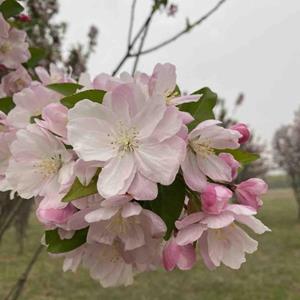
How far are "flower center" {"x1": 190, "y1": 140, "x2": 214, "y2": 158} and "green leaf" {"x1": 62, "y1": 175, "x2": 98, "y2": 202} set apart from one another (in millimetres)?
162

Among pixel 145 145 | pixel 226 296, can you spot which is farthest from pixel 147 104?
pixel 226 296

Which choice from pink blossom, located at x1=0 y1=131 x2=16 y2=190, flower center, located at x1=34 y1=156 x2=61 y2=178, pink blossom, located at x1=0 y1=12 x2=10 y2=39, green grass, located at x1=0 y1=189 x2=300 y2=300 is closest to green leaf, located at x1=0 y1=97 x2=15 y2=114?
pink blossom, located at x1=0 y1=12 x2=10 y2=39

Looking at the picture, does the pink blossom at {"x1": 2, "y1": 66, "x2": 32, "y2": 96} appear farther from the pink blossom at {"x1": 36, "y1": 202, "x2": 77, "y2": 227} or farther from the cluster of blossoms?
the pink blossom at {"x1": 36, "y1": 202, "x2": 77, "y2": 227}

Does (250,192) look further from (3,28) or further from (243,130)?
(3,28)

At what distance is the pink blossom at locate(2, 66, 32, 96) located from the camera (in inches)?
60.9

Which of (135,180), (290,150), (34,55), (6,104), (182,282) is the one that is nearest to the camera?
(135,180)

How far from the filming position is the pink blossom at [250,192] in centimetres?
82

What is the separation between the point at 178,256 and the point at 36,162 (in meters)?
0.27

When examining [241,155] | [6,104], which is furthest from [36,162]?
[6,104]

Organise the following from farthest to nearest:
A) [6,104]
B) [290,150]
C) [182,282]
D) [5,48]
Answer: [290,150], [182,282], [5,48], [6,104]

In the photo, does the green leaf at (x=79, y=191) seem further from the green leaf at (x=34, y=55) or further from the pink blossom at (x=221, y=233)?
the green leaf at (x=34, y=55)

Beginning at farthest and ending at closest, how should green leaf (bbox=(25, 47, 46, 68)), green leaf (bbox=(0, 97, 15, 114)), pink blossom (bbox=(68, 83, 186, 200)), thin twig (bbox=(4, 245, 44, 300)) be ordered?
thin twig (bbox=(4, 245, 44, 300))
green leaf (bbox=(25, 47, 46, 68))
green leaf (bbox=(0, 97, 15, 114))
pink blossom (bbox=(68, 83, 186, 200))

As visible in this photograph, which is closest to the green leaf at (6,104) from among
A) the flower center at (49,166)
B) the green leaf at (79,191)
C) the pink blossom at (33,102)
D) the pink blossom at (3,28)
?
the pink blossom at (3,28)

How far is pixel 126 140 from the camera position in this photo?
758 millimetres
